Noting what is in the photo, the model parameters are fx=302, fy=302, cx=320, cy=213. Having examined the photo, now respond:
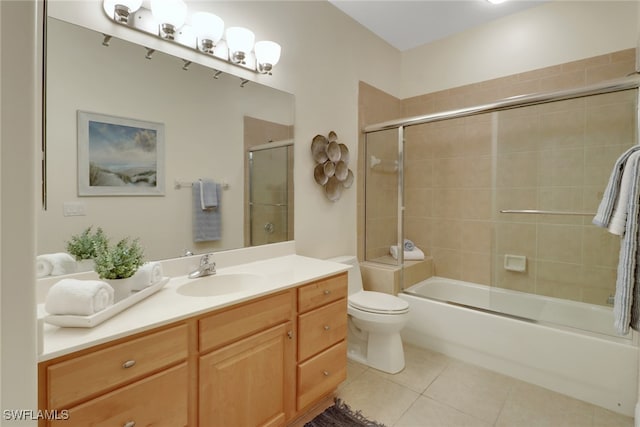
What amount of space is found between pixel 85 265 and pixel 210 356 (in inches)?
26.8

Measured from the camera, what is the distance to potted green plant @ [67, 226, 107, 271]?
1258mm

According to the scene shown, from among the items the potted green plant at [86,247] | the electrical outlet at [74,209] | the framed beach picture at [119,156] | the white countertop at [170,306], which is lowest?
the white countertop at [170,306]

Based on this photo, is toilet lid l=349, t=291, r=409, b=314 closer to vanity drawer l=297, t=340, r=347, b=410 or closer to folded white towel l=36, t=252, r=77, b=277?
vanity drawer l=297, t=340, r=347, b=410

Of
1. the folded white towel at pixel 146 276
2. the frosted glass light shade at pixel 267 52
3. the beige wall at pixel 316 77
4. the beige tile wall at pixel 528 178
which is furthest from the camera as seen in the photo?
the beige tile wall at pixel 528 178

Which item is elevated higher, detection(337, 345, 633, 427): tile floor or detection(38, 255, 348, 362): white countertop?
detection(38, 255, 348, 362): white countertop

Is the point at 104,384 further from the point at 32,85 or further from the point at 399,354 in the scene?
the point at 399,354

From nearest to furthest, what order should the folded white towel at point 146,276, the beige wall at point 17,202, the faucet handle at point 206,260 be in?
1. the beige wall at point 17,202
2. the folded white towel at point 146,276
3. the faucet handle at point 206,260

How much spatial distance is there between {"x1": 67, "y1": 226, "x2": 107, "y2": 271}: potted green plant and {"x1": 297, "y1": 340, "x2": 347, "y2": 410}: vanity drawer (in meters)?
1.07

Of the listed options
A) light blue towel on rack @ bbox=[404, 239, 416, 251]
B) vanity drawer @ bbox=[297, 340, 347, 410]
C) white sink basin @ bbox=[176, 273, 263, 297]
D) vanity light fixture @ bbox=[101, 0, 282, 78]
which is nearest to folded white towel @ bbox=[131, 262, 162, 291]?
white sink basin @ bbox=[176, 273, 263, 297]

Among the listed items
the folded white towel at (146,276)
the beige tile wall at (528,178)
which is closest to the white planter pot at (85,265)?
the folded white towel at (146,276)

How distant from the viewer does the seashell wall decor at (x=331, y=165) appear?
91.4 inches

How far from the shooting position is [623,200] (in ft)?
4.51

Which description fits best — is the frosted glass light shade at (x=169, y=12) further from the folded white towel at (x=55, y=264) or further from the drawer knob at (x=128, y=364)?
the drawer knob at (x=128, y=364)

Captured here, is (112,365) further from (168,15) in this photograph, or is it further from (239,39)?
(239,39)
